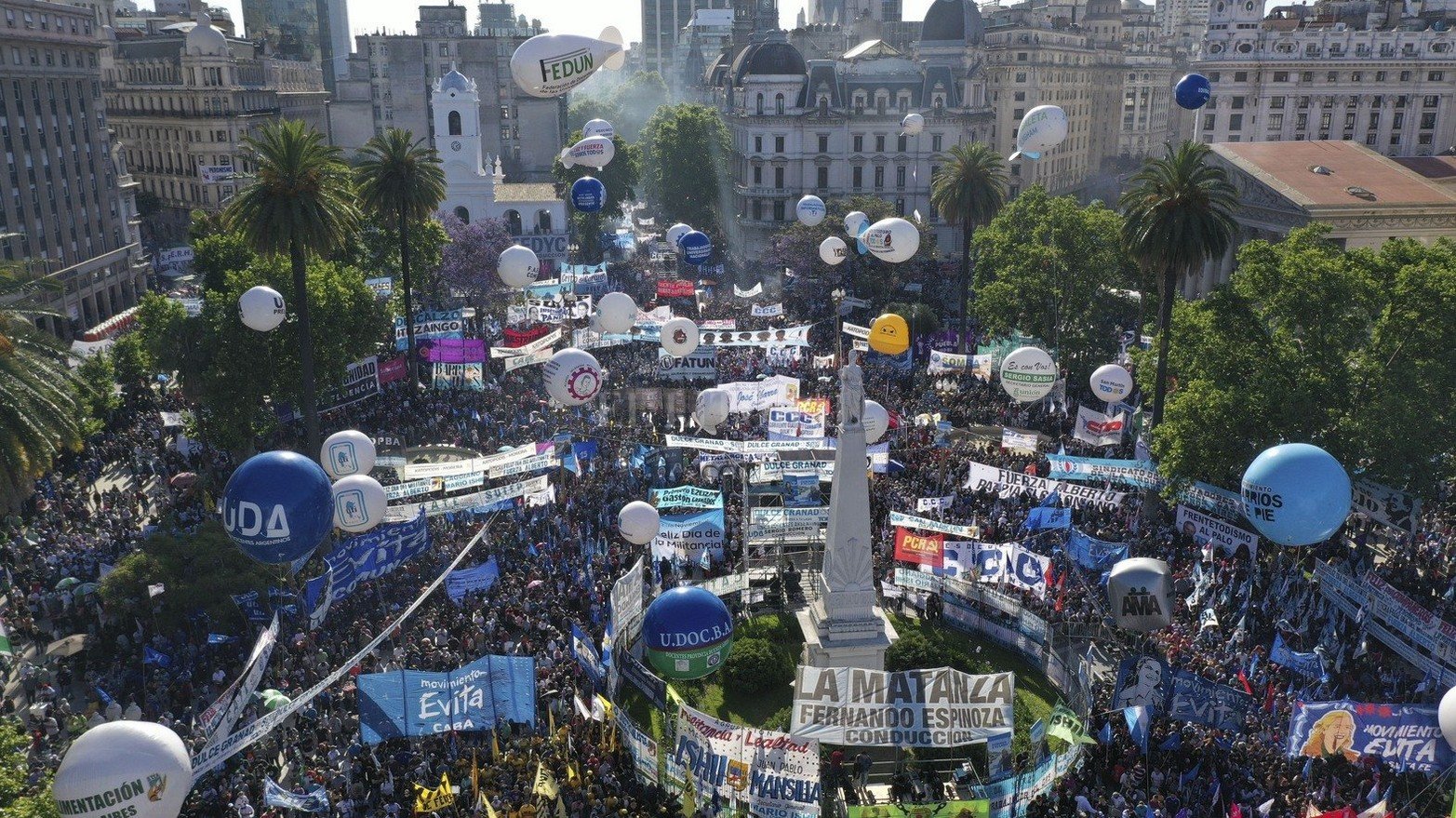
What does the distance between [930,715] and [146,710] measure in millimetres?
17902

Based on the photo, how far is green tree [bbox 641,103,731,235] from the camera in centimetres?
9594

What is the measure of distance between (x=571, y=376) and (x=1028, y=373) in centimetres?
1545

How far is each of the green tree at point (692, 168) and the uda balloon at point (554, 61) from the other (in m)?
59.4

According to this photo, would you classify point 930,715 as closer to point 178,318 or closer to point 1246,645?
point 1246,645

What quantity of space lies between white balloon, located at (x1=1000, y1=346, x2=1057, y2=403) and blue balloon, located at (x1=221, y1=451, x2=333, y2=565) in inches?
936

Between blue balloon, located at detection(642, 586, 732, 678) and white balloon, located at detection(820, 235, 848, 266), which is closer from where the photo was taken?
blue balloon, located at detection(642, 586, 732, 678)

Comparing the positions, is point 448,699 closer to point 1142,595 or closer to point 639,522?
point 639,522

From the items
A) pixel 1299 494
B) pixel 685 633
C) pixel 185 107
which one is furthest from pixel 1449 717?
pixel 185 107

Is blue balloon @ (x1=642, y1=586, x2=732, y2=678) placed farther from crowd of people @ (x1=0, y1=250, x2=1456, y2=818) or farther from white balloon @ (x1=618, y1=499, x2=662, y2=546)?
white balloon @ (x1=618, y1=499, x2=662, y2=546)

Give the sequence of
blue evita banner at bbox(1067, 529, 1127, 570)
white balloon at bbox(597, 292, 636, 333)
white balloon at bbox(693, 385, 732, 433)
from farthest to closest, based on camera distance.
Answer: white balloon at bbox(597, 292, 636, 333) → white balloon at bbox(693, 385, 732, 433) → blue evita banner at bbox(1067, 529, 1127, 570)

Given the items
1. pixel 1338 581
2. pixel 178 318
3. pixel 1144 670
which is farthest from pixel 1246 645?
pixel 178 318

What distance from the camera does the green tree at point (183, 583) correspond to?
96.9ft

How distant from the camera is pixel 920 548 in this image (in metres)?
31.5

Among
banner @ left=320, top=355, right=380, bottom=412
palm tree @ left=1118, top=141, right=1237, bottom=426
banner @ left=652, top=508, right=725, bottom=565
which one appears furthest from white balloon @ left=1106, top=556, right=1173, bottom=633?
banner @ left=320, top=355, right=380, bottom=412
